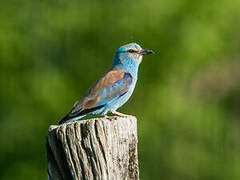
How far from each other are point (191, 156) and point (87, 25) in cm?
344

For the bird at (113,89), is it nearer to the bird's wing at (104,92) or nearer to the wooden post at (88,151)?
the bird's wing at (104,92)

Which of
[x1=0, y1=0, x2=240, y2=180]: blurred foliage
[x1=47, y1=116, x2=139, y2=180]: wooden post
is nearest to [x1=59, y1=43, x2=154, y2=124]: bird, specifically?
[x1=47, y1=116, x2=139, y2=180]: wooden post

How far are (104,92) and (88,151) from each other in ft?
9.86

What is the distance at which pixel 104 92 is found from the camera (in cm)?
736

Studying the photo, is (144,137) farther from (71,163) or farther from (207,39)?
(71,163)

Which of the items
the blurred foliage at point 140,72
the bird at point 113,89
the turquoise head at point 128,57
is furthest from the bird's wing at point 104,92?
the blurred foliage at point 140,72

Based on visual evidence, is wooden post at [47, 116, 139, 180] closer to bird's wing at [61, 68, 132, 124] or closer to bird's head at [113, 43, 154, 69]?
bird's wing at [61, 68, 132, 124]

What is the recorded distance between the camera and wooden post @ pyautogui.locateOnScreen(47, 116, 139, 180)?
434 centimetres

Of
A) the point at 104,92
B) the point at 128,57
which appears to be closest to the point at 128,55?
the point at 128,57

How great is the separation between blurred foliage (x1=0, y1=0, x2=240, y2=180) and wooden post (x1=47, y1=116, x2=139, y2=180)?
867 centimetres

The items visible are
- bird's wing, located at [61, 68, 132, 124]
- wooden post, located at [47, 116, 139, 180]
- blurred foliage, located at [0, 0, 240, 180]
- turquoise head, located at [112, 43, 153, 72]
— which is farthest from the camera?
blurred foliage, located at [0, 0, 240, 180]

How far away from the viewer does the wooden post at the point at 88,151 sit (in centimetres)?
434

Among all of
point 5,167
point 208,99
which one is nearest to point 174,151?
point 208,99

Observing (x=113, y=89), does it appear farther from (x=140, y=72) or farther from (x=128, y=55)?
(x=140, y=72)
